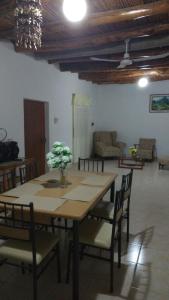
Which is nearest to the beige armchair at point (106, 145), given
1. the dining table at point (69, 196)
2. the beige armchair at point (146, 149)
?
the beige armchair at point (146, 149)

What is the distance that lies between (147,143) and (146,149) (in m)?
0.29

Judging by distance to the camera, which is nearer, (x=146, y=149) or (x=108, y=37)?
(x=108, y=37)

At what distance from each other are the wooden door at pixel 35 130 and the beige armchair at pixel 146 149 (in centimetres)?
353

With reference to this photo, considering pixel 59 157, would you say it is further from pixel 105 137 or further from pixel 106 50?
pixel 105 137

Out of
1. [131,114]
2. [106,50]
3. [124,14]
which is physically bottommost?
[131,114]

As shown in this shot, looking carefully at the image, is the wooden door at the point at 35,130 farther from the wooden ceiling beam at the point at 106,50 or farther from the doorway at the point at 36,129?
the wooden ceiling beam at the point at 106,50

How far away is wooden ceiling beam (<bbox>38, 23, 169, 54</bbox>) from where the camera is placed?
11.0ft

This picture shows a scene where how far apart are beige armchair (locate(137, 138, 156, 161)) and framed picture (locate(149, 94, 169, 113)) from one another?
1.11 metres

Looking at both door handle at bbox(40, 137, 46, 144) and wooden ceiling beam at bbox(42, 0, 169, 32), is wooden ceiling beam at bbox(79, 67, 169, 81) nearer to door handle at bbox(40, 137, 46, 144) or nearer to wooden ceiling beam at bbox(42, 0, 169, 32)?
door handle at bbox(40, 137, 46, 144)

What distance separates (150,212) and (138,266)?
1428 mm

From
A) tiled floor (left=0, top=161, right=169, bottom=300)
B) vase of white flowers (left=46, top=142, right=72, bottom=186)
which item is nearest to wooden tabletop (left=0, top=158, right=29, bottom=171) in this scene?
vase of white flowers (left=46, top=142, right=72, bottom=186)

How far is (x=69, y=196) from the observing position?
221 centimetres

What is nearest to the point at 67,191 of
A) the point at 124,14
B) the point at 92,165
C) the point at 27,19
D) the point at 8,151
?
the point at 27,19

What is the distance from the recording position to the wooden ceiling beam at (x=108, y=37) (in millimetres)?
3365
